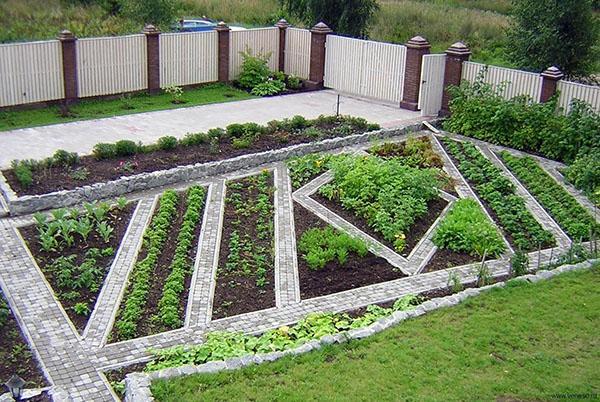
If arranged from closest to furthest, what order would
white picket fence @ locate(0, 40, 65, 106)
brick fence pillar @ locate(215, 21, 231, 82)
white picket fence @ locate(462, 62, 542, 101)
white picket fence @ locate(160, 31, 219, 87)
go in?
white picket fence @ locate(462, 62, 542, 101) → white picket fence @ locate(0, 40, 65, 106) → white picket fence @ locate(160, 31, 219, 87) → brick fence pillar @ locate(215, 21, 231, 82)

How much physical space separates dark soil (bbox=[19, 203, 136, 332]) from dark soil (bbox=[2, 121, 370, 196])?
1300mm

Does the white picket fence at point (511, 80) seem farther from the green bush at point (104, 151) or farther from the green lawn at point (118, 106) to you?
the green bush at point (104, 151)

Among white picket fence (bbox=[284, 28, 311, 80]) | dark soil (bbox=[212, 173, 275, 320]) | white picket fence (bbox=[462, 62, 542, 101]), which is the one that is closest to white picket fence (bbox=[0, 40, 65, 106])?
white picket fence (bbox=[284, 28, 311, 80])

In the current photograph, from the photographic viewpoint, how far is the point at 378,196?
12609 millimetres

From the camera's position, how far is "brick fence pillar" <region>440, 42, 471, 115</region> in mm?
18656

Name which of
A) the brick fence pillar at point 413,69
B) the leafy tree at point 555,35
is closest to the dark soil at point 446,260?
the brick fence pillar at point 413,69

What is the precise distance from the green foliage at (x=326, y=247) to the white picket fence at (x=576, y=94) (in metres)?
8.04

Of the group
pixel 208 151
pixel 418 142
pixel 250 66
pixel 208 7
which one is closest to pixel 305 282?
pixel 208 151

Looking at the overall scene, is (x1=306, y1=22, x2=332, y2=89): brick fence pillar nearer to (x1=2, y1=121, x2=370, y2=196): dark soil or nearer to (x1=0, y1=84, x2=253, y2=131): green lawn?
(x1=0, y1=84, x2=253, y2=131): green lawn

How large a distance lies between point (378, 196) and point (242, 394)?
6.09 m

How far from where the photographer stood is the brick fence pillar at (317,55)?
2167 cm

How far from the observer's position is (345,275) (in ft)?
34.3

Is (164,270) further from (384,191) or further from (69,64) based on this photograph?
(69,64)

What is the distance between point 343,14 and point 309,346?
1787 cm
